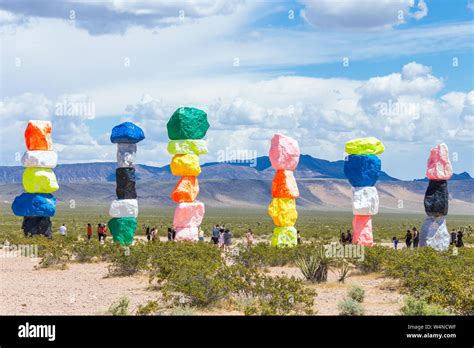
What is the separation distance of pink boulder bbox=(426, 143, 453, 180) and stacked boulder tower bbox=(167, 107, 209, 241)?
8111mm

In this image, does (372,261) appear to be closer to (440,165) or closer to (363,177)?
(363,177)

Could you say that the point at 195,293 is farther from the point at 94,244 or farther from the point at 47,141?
the point at 47,141

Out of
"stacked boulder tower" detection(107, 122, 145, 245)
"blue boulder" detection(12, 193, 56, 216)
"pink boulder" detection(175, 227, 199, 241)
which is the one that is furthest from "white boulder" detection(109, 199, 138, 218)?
"blue boulder" detection(12, 193, 56, 216)

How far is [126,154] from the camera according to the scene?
1069 inches

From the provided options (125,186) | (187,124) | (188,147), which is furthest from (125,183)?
(187,124)

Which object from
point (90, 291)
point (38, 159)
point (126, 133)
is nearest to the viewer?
point (90, 291)

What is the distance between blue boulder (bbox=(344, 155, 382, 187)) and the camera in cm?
2584

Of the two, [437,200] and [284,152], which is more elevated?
[284,152]

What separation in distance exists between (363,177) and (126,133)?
8835mm

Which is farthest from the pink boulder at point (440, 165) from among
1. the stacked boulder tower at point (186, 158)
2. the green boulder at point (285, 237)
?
the stacked boulder tower at point (186, 158)

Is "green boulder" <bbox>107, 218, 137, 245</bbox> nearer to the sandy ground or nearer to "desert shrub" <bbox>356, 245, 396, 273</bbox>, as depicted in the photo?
the sandy ground

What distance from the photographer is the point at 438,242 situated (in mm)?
25281
